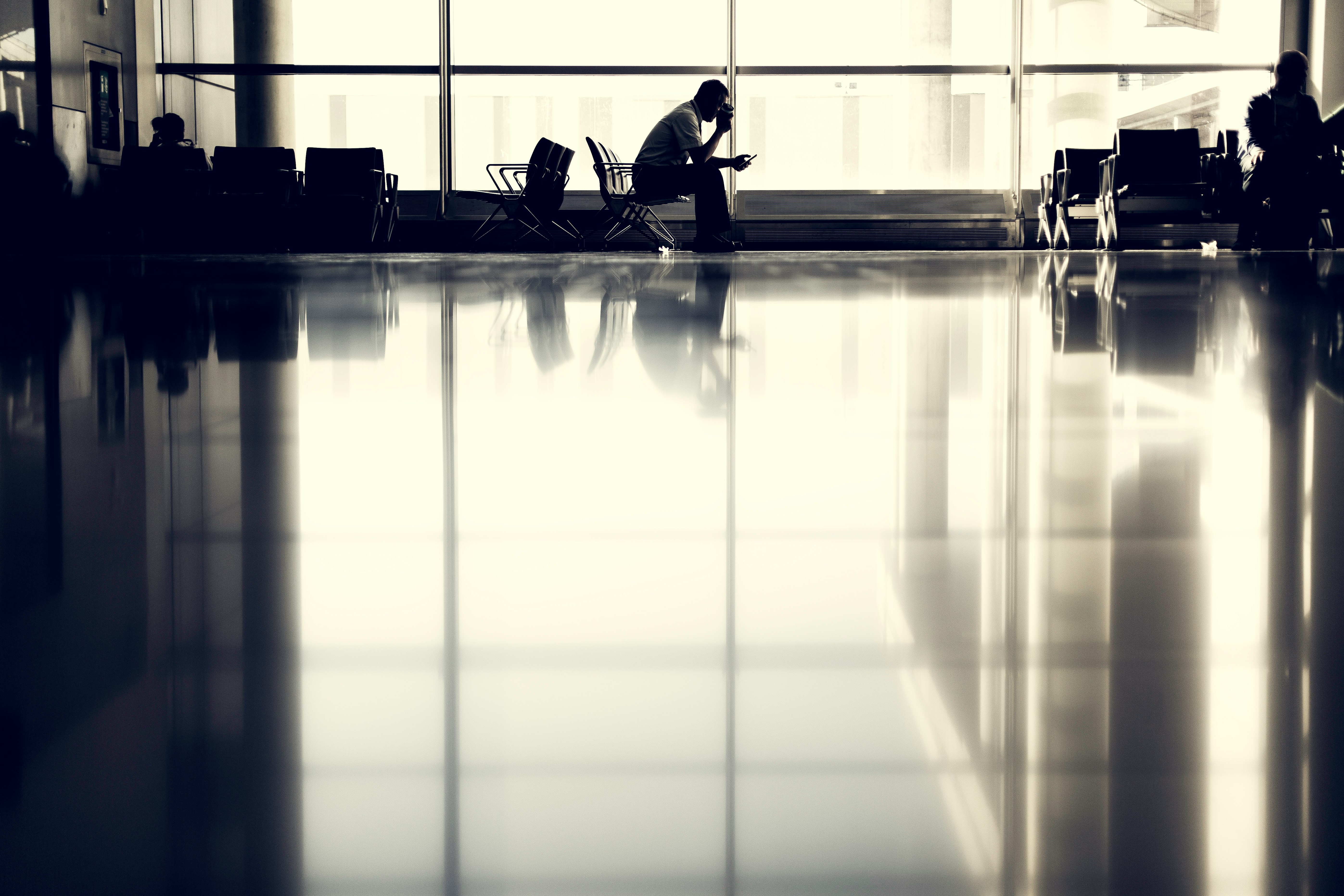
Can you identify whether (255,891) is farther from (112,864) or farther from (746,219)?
(746,219)

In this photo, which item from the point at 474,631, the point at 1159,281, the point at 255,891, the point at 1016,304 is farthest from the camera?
the point at 1159,281

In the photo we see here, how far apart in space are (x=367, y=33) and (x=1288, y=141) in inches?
298

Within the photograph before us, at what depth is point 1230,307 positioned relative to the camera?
2.66 metres

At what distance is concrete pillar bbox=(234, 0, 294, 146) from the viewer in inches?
435

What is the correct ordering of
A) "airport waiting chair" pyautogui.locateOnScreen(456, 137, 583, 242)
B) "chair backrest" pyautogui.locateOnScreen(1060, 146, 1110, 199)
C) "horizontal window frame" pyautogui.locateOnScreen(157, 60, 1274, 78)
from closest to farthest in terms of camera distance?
"airport waiting chair" pyautogui.locateOnScreen(456, 137, 583, 242)
"chair backrest" pyautogui.locateOnScreen(1060, 146, 1110, 199)
"horizontal window frame" pyautogui.locateOnScreen(157, 60, 1274, 78)

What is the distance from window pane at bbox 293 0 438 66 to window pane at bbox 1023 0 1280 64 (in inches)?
205

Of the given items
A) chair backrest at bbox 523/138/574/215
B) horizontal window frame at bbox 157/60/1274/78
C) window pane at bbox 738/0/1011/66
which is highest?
window pane at bbox 738/0/1011/66

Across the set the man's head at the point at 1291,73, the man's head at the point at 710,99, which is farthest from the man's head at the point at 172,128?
the man's head at the point at 1291,73

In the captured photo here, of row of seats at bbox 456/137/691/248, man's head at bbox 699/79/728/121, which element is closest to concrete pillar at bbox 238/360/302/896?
man's head at bbox 699/79/728/121

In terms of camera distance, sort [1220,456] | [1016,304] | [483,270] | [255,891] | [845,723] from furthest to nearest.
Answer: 1. [483,270]
2. [1016,304]
3. [1220,456]
4. [845,723]
5. [255,891]

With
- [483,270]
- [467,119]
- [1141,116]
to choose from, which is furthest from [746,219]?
[483,270]

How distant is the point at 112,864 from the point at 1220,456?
81 centimetres

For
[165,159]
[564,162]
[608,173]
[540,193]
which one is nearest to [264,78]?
[165,159]

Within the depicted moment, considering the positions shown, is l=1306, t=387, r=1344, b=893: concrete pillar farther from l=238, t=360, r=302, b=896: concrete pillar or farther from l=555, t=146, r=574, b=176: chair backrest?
l=555, t=146, r=574, b=176: chair backrest
